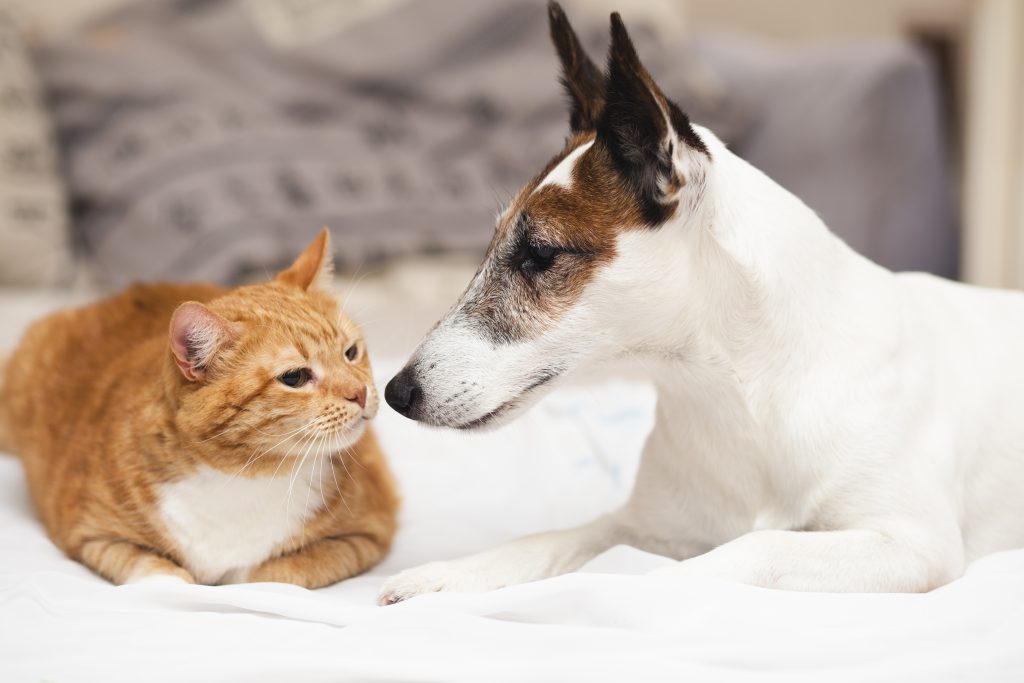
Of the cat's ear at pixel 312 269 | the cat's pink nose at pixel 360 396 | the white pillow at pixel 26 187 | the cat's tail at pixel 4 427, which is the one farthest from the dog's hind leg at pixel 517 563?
the white pillow at pixel 26 187

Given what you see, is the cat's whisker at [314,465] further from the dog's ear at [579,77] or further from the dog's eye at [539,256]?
the dog's ear at [579,77]

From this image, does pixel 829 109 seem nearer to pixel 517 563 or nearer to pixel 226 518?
pixel 517 563

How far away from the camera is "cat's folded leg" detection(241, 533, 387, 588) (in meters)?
1.38

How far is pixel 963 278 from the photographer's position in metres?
→ 4.04

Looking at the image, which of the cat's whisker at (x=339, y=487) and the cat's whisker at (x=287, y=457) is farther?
the cat's whisker at (x=339, y=487)

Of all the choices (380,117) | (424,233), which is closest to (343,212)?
(424,233)

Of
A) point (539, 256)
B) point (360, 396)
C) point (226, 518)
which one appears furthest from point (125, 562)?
point (539, 256)

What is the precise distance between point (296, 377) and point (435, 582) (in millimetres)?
320

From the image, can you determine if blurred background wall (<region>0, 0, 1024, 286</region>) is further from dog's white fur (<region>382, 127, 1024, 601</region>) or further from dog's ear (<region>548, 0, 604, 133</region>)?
dog's white fur (<region>382, 127, 1024, 601</region>)

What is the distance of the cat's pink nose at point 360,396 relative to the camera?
4.54ft

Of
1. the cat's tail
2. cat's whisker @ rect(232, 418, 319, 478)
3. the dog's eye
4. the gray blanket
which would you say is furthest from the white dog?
the gray blanket

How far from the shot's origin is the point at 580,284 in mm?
1317

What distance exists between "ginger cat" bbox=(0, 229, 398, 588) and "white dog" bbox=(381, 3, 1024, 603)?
13 centimetres

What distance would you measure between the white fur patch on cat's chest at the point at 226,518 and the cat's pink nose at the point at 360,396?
0.12 metres
